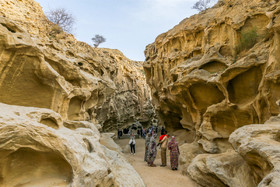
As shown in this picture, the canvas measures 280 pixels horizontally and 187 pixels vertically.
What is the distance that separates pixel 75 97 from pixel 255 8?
35.6ft

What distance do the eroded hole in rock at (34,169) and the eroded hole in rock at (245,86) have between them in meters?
8.36

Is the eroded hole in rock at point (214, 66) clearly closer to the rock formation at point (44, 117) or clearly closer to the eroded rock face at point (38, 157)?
the rock formation at point (44, 117)

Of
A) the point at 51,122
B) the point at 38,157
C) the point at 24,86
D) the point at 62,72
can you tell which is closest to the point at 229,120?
the point at 51,122

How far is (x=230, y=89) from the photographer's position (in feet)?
29.6

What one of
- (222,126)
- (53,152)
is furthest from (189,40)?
(53,152)

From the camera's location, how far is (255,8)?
30.8 ft

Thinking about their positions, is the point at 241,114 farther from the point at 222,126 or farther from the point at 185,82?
the point at 185,82

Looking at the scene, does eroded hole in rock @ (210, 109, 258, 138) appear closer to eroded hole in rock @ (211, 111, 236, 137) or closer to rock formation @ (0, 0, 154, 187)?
eroded hole in rock @ (211, 111, 236, 137)

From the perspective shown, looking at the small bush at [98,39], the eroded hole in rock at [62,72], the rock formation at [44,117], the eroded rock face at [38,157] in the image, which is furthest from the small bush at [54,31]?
the small bush at [98,39]

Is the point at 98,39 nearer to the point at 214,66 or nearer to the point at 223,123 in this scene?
the point at 214,66

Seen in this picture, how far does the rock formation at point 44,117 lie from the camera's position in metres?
2.69

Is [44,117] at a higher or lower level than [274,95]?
lower

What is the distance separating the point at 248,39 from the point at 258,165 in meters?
8.13

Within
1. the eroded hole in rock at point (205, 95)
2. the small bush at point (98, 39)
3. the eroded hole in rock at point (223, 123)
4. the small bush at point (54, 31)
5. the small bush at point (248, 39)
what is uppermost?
the small bush at point (98, 39)
